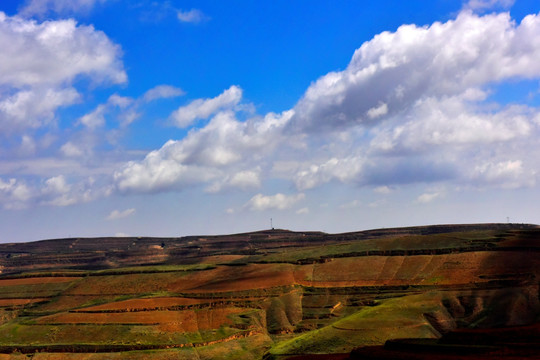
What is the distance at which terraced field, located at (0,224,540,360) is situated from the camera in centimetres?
10762

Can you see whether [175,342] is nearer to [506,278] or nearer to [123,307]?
[123,307]

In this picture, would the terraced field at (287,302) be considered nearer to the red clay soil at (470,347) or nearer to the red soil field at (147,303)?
the red soil field at (147,303)

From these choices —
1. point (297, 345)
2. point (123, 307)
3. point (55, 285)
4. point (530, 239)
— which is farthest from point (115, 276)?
point (530, 239)

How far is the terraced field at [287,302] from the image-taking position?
353 feet

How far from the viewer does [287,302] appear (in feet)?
485

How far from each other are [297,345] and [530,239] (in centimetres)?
9055


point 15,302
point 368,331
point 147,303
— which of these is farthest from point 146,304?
point 368,331

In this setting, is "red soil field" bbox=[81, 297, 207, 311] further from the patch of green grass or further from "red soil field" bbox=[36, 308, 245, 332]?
the patch of green grass

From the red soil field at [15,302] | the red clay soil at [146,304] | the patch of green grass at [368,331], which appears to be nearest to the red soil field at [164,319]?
the red clay soil at [146,304]

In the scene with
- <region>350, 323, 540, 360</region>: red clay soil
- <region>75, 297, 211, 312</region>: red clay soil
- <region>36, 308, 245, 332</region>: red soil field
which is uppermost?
<region>350, 323, 540, 360</region>: red clay soil

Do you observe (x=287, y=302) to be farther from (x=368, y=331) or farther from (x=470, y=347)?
(x=470, y=347)

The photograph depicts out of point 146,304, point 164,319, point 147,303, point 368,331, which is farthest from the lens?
point 147,303

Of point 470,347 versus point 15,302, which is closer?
point 470,347

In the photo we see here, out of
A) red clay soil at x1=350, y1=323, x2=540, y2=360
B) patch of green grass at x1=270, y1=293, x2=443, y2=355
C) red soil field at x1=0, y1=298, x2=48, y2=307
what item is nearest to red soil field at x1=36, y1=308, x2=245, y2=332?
patch of green grass at x1=270, y1=293, x2=443, y2=355
